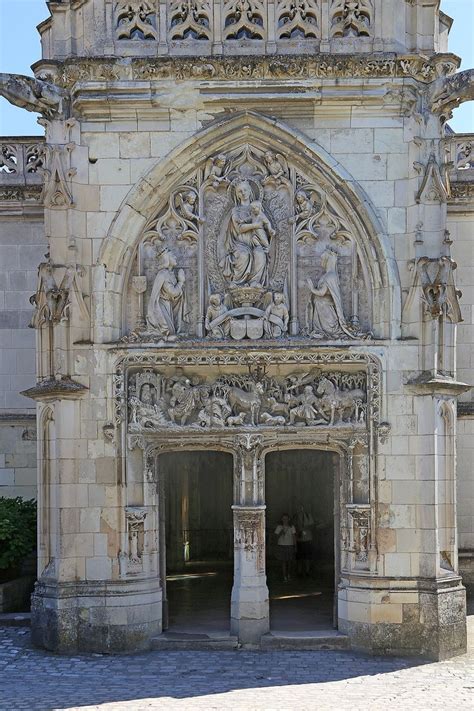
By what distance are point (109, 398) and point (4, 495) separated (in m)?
4.39

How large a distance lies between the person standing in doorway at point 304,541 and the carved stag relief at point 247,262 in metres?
7.19

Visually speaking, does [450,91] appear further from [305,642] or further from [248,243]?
[305,642]

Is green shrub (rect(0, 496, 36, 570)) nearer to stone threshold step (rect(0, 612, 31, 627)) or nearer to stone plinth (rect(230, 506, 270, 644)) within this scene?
stone threshold step (rect(0, 612, 31, 627))

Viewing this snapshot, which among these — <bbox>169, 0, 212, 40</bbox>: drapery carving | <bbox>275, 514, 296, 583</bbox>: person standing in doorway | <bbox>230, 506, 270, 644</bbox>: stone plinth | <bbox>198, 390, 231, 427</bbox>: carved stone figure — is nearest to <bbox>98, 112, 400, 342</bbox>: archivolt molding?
<bbox>169, 0, 212, 40</bbox>: drapery carving

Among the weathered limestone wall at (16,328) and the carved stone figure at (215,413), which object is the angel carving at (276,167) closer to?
the carved stone figure at (215,413)

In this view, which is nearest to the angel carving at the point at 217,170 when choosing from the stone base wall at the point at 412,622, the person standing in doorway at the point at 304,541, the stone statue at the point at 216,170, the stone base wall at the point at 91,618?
the stone statue at the point at 216,170

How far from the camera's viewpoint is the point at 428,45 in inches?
521

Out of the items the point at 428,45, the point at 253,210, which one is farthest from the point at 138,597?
the point at 428,45

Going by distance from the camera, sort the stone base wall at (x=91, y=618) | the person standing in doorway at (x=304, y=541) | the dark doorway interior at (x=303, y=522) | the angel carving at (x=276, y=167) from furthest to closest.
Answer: the person standing in doorway at (x=304, y=541) → the dark doorway interior at (x=303, y=522) → the angel carving at (x=276, y=167) → the stone base wall at (x=91, y=618)

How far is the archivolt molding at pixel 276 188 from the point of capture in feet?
43.1

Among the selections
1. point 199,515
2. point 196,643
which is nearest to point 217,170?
point 196,643

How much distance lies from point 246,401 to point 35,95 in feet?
15.2

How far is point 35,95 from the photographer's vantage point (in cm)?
1320

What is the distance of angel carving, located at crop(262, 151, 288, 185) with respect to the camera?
13.4m
